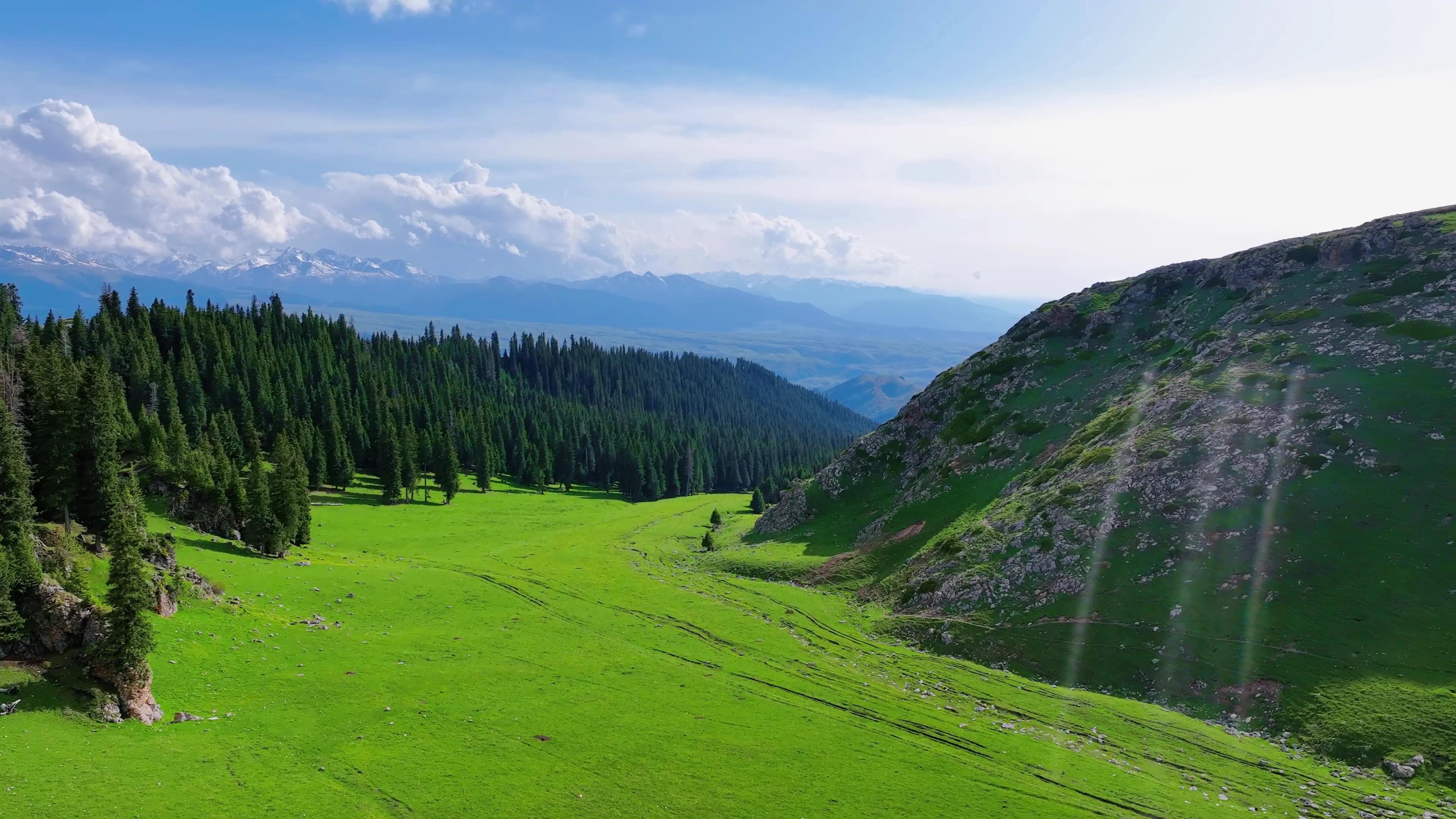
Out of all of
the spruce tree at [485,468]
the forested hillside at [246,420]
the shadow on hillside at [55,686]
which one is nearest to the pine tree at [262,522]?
the forested hillside at [246,420]

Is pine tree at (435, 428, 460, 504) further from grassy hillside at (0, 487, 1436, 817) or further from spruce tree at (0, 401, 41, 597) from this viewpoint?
spruce tree at (0, 401, 41, 597)

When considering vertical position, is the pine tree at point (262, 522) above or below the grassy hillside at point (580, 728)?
above

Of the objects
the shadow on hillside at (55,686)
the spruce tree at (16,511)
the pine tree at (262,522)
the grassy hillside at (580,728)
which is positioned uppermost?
the spruce tree at (16,511)

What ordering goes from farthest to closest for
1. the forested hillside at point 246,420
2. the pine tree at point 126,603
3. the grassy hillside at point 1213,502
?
the forested hillside at point 246,420
the grassy hillside at point 1213,502
the pine tree at point 126,603

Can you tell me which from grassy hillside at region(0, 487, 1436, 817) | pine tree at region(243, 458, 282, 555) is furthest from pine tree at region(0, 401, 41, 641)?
pine tree at region(243, 458, 282, 555)

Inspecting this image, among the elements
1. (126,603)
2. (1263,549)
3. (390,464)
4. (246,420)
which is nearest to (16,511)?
(126,603)

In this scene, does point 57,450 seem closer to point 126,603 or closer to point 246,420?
point 126,603

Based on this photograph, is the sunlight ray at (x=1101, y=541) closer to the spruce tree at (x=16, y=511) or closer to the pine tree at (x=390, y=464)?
the spruce tree at (x=16, y=511)

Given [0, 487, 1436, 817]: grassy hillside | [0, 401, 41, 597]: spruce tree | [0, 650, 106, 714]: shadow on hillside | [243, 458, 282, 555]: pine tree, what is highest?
[0, 401, 41, 597]: spruce tree
